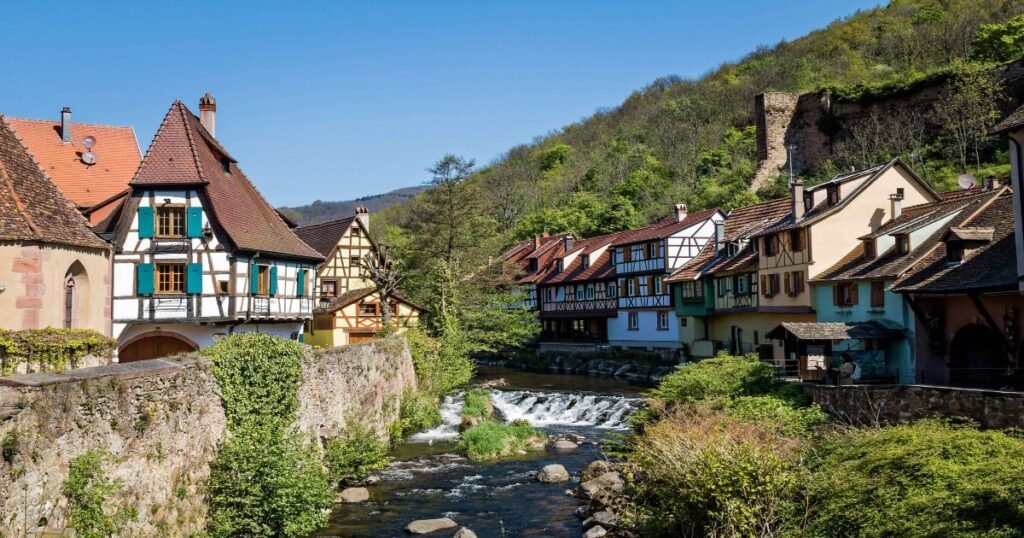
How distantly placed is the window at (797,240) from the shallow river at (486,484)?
9.14 meters

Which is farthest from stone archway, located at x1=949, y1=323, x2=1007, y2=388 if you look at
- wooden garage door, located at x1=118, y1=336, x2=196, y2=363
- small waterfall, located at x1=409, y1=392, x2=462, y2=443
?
wooden garage door, located at x1=118, y1=336, x2=196, y2=363

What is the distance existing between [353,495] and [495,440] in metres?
6.88

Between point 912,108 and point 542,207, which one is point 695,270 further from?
point 542,207

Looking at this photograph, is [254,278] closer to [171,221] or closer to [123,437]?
[171,221]

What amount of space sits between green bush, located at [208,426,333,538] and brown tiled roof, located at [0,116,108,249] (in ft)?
25.7

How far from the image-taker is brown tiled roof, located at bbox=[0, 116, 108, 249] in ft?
60.7

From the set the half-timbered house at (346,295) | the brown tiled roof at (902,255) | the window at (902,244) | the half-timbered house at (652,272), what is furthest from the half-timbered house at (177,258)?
the half-timbered house at (652,272)

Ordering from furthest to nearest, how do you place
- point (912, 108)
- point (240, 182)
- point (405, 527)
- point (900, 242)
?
point (912, 108), point (240, 182), point (900, 242), point (405, 527)

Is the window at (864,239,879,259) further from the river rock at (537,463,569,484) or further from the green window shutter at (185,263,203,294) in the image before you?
the green window shutter at (185,263,203,294)

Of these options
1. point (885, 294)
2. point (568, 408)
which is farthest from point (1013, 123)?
point (568, 408)

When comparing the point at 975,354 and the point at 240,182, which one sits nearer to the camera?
the point at 975,354

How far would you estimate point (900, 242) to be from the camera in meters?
28.7

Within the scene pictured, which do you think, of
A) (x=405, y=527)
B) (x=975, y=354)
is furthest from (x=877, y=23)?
(x=405, y=527)

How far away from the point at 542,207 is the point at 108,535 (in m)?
81.8
